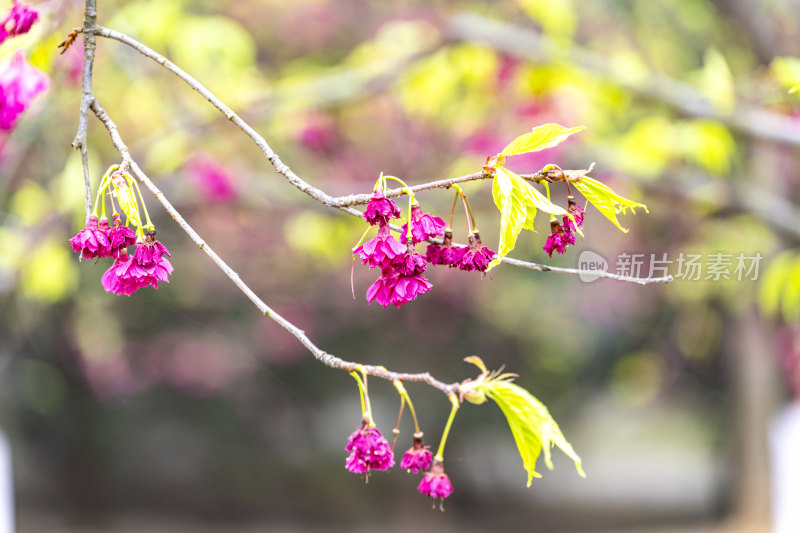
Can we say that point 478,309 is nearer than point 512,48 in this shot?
No

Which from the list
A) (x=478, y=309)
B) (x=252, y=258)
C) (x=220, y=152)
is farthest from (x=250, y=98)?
(x=478, y=309)

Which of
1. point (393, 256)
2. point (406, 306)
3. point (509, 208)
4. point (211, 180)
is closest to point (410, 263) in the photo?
point (393, 256)

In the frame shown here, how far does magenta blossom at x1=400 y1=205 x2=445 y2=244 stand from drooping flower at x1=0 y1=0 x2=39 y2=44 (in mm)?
762

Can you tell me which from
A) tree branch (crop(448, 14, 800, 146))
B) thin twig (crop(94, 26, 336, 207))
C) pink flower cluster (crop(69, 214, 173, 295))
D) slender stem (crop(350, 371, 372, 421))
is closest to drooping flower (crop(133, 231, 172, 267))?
pink flower cluster (crop(69, 214, 173, 295))

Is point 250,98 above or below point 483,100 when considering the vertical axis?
below

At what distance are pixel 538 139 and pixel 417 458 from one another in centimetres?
44

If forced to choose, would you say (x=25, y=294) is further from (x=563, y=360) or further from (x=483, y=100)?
(x=563, y=360)

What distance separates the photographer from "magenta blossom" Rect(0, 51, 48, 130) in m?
1.21

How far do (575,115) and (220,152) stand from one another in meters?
1.79

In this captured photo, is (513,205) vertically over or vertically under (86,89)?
under

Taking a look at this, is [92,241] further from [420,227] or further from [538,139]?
[538,139]

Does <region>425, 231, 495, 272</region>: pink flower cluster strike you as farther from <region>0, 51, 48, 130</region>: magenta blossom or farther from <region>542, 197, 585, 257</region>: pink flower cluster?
<region>0, 51, 48, 130</region>: magenta blossom

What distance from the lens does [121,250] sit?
34.5 inches

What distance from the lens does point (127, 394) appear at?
6.47m
